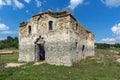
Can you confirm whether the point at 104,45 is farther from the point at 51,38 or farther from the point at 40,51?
the point at 51,38

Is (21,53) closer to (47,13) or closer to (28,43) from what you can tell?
(28,43)

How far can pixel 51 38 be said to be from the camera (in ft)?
78.7

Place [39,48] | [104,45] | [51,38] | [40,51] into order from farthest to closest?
[104,45] < [40,51] < [39,48] < [51,38]

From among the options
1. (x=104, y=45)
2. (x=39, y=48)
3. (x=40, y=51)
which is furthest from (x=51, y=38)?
(x=104, y=45)

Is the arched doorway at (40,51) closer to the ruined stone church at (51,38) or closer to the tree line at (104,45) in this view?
the ruined stone church at (51,38)

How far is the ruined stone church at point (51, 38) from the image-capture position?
73.6ft

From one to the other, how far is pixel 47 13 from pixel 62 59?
21.7 feet

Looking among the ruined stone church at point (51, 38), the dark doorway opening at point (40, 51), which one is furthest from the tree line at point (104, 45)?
the ruined stone church at point (51, 38)

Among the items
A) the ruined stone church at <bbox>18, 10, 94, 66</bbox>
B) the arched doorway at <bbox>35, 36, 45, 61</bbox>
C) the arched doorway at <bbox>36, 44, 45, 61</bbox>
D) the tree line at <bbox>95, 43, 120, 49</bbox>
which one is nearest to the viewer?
the ruined stone church at <bbox>18, 10, 94, 66</bbox>

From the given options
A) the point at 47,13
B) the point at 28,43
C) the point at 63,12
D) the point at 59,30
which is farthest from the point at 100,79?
the point at 28,43

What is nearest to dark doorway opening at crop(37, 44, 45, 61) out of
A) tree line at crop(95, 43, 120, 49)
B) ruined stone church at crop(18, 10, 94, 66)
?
ruined stone church at crop(18, 10, 94, 66)

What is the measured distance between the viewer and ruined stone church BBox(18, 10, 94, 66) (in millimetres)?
22422

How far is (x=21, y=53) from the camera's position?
28.6 metres

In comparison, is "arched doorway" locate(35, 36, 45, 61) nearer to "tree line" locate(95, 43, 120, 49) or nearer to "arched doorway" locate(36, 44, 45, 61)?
"arched doorway" locate(36, 44, 45, 61)
